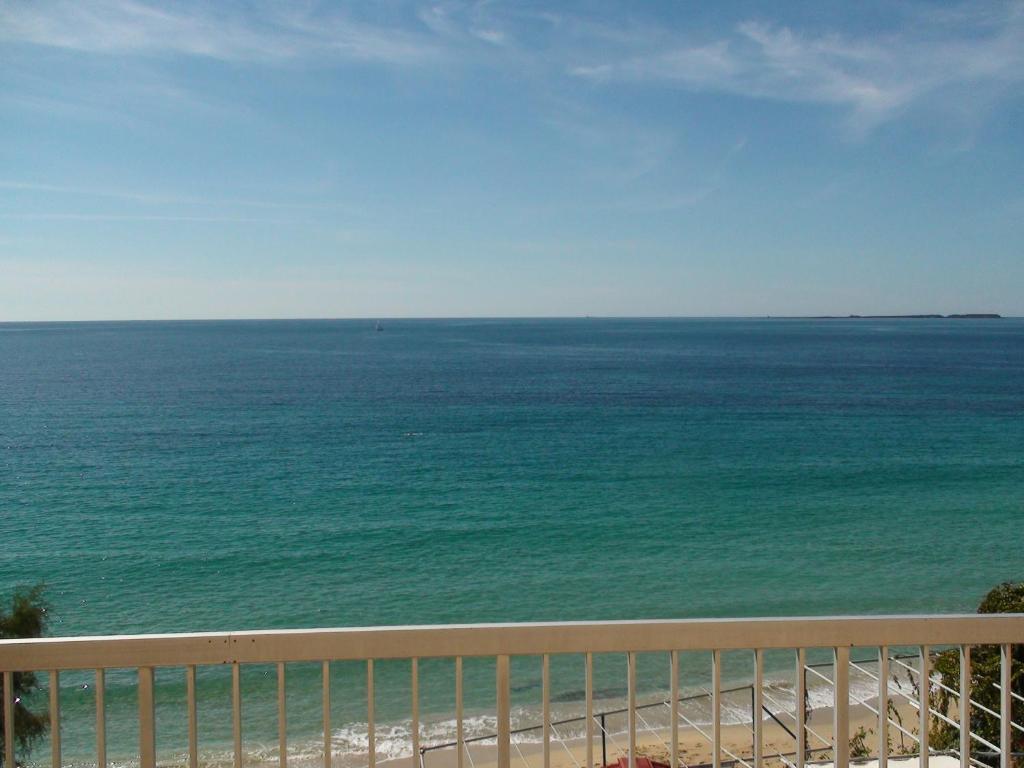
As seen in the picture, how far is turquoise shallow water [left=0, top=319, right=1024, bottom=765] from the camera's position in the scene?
17484mm

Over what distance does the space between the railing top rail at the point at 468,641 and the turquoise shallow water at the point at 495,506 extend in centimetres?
990

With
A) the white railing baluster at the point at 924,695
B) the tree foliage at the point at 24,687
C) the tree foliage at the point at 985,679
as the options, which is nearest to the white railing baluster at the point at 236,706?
the tree foliage at the point at 24,687

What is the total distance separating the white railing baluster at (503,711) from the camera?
7.50 feet

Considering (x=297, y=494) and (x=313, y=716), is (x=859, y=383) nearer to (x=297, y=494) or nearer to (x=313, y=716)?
(x=297, y=494)

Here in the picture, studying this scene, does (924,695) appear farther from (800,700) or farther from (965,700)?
(800,700)

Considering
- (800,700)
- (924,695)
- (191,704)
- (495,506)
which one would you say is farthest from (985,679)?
(495,506)

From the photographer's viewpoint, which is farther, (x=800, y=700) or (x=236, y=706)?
(x=800, y=700)

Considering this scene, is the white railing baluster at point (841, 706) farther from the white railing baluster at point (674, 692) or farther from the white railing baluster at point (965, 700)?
the white railing baluster at point (674, 692)

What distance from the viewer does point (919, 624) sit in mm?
2299

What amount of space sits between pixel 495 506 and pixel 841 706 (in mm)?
22757

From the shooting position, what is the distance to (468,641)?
223cm

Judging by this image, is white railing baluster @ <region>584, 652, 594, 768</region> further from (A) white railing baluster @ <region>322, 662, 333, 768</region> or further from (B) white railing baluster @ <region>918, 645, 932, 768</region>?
(B) white railing baluster @ <region>918, 645, 932, 768</region>

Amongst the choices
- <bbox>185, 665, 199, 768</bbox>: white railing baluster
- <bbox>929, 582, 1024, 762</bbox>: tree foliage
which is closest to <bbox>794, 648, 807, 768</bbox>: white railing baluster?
<bbox>185, 665, 199, 768</bbox>: white railing baluster

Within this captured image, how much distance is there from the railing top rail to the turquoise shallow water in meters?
9.90
